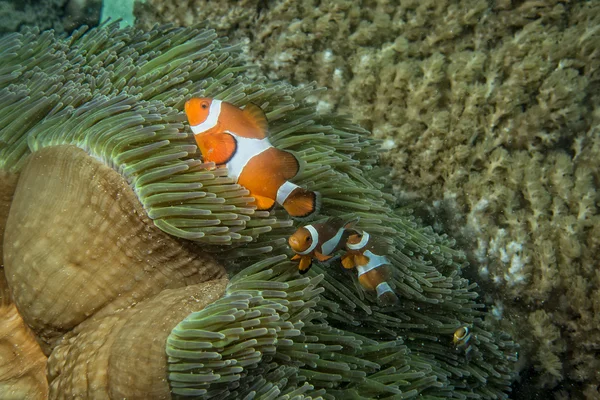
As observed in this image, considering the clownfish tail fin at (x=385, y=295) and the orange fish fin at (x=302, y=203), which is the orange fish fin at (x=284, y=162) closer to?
the orange fish fin at (x=302, y=203)

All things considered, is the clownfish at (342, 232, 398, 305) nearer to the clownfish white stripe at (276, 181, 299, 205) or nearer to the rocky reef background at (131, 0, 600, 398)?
the clownfish white stripe at (276, 181, 299, 205)

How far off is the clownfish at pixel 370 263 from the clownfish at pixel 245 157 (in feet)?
1.32

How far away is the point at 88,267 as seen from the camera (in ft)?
7.06

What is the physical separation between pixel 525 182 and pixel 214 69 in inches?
89.5

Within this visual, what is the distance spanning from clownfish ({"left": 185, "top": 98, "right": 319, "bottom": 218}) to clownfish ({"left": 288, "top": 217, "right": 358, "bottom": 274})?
0.10 m

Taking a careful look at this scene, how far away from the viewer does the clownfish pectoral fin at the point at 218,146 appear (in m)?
2.22

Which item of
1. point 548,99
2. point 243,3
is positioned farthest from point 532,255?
point 243,3

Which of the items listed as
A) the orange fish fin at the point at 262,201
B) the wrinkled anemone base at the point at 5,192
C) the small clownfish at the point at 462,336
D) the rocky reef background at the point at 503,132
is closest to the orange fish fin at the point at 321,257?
the orange fish fin at the point at 262,201

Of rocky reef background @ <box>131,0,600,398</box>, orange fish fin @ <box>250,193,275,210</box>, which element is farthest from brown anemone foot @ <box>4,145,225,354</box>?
rocky reef background @ <box>131,0,600,398</box>

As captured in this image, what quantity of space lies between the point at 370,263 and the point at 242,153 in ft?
2.89

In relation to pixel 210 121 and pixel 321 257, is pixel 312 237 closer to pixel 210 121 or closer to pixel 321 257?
pixel 321 257

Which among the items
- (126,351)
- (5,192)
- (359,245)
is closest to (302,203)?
(359,245)

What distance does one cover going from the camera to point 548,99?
3.21m

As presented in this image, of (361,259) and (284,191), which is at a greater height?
(284,191)
